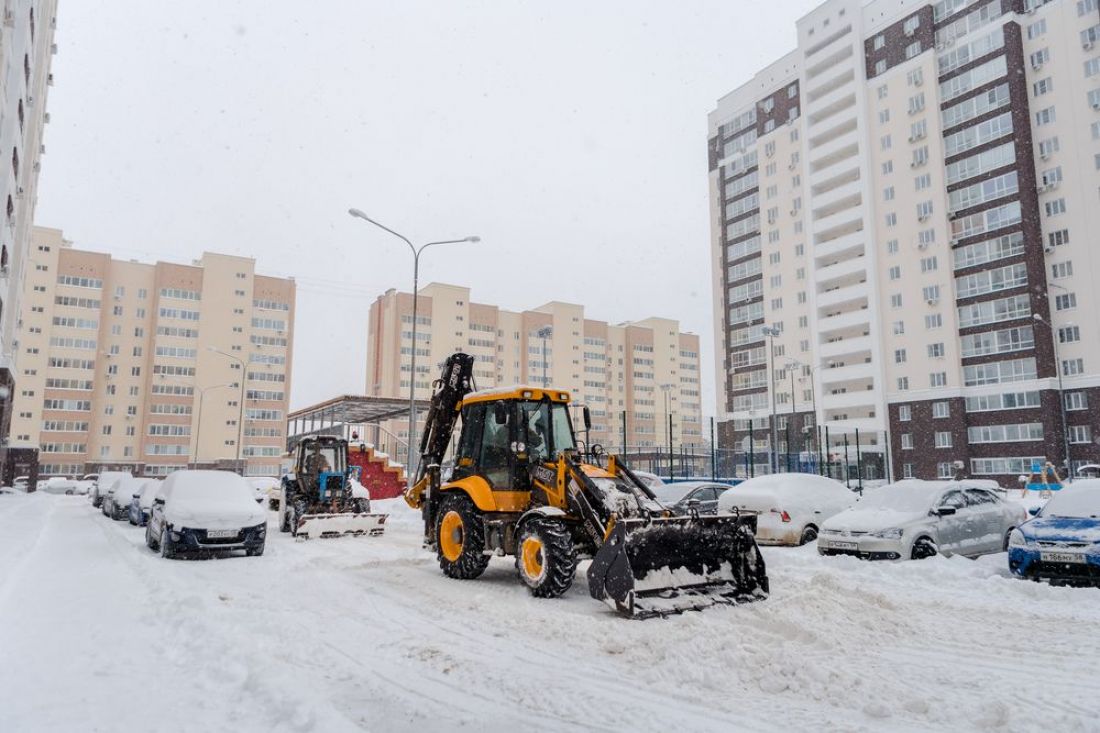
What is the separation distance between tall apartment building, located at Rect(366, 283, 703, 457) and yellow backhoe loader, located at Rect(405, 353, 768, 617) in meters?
73.6

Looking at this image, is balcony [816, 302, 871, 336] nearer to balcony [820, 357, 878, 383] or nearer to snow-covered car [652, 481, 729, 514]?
balcony [820, 357, 878, 383]

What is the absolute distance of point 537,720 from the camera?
412 centimetres

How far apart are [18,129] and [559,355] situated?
81784 mm

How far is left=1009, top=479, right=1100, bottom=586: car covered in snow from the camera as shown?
830 cm

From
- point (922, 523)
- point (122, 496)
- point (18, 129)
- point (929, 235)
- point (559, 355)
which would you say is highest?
point (929, 235)

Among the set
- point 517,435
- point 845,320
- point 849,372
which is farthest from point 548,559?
point 845,320

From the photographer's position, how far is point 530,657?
215 inches

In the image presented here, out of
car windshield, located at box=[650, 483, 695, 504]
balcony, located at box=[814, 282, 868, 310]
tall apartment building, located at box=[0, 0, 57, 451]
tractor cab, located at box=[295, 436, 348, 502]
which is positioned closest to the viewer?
car windshield, located at box=[650, 483, 695, 504]

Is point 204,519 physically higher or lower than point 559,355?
lower

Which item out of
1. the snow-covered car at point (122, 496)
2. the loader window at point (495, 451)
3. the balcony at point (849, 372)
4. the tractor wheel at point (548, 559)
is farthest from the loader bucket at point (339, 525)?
the balcony at point (849, 372)

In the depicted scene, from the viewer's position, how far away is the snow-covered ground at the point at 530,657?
4.14 metres

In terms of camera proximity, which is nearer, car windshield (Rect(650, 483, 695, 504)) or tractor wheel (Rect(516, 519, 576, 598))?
tractor wheel (Rect(516, 519, 576, 598))

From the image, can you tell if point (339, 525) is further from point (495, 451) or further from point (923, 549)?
point (923, 549)

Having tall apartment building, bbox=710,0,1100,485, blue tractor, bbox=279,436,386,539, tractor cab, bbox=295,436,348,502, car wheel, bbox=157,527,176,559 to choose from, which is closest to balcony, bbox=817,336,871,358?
tall apartment building, bbox=710,0,1100,485
